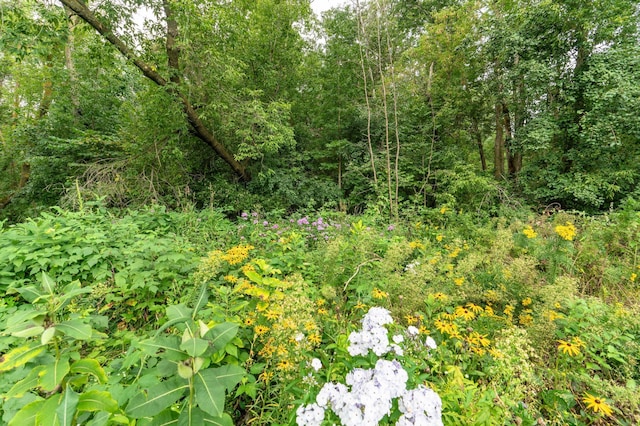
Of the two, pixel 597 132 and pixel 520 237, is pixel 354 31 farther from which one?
pixel 520 237

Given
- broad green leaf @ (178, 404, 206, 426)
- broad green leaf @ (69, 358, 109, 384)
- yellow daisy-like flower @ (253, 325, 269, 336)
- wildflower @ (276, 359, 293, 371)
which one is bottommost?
wildflower @ (276, 359, 293, 371)

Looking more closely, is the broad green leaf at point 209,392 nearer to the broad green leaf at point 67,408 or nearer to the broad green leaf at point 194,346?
the broad green leaf at point 194,346

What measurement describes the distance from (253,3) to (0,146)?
26.5ft

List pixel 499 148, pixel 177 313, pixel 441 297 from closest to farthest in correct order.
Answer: pixel 177 313 < pixel 441 297 < pixel 499 148

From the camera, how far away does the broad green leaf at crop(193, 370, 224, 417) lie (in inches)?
23.4

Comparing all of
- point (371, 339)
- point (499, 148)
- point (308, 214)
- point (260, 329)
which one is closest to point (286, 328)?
point (260, 329)

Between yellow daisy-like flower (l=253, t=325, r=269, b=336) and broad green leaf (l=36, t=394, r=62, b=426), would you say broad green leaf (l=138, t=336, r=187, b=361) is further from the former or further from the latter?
yellow daisy-like flower (l=253, t=325, r=269, b=336)

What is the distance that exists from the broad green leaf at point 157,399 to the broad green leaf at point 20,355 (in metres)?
0.28

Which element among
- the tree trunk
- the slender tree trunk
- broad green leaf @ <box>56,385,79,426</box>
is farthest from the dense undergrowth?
the slender tree trunk

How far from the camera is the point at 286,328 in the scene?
3.89 ft

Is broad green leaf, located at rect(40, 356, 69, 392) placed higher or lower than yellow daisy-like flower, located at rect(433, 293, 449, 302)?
higher

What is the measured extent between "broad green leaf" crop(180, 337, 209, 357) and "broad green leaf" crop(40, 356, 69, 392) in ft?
0.92

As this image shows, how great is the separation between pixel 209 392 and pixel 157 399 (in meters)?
0.13

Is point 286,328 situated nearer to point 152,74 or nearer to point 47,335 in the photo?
point 47,335
